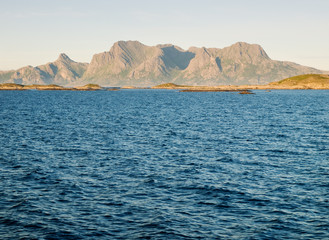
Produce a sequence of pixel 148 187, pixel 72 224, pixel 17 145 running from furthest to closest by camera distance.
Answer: pixel 17 145 → pixel 148 187 → pixel 72 224

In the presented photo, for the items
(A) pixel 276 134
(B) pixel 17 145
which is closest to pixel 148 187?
(B) pixel 17 145

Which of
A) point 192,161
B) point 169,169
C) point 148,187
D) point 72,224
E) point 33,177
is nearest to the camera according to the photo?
point 72,224

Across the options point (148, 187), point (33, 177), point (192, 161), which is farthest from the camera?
point (192, 161)

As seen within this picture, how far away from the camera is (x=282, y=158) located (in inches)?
1543

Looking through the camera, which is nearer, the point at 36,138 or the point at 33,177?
the point at 33,177

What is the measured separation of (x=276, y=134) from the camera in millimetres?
58469

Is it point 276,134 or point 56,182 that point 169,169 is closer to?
point 56,182

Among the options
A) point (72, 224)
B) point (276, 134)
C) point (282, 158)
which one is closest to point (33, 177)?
point (72, 224)

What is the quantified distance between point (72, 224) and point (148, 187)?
28.5 feet

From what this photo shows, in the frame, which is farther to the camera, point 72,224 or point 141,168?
point 141,168

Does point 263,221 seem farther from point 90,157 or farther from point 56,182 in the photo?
point 90,157

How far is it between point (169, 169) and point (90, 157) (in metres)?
11.0

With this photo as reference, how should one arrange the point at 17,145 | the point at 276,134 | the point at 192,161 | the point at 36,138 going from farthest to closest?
1. the point at 276,134
2. the point at 36,138
3. the point at 17,145
4. the point at 192,161

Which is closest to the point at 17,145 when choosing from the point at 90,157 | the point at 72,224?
the point at 90,157
